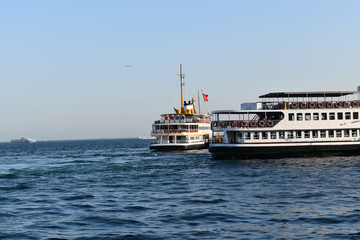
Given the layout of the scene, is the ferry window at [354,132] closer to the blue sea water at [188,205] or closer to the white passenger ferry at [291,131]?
the white passenger ferry at [291,131]

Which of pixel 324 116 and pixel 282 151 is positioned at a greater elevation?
pixel 324 116

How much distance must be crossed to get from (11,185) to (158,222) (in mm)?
17683

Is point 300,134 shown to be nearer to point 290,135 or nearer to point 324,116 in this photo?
point 290,135

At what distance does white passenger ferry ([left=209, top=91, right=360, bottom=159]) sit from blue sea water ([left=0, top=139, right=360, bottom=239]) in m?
10.4

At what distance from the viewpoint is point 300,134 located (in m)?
47.2

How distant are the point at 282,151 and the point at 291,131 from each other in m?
2.82

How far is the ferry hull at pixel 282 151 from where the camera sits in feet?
150

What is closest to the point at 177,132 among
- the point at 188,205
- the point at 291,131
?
the point at 291,131

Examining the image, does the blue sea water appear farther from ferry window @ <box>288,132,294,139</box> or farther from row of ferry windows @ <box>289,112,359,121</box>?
row of ferry windows @ <box>289,112,359,121</box>

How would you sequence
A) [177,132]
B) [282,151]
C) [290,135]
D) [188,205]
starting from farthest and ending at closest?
[177,132]
[290,135]
[282,151]
[188,205]

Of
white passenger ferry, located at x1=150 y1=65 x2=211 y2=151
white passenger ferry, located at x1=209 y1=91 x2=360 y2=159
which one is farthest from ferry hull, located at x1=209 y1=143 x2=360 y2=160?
white passenger ferry, located at x1=150 y1=65 x2=211 y2=151

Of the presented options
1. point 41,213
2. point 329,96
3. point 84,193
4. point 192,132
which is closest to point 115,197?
point 84,193

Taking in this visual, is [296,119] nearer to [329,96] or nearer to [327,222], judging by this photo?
[329,96]

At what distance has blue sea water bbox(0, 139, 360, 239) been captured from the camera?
53.6ft
